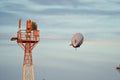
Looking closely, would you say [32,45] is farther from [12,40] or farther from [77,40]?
[77,40]

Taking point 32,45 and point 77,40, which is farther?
point 32,45

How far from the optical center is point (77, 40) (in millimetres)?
82875

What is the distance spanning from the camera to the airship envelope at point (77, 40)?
82.9 meters

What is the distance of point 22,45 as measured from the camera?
9244 centimetres

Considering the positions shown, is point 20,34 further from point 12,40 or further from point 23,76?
point 23,76

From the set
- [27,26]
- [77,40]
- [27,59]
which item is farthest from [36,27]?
[77,40]

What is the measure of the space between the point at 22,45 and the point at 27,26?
4.93 meters

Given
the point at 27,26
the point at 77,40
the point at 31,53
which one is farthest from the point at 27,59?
the point at 77,40

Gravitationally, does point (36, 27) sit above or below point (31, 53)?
above

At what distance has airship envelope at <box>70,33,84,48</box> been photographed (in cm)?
8288

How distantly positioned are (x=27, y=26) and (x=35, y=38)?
3.63 m

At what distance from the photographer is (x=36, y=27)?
92625 mm

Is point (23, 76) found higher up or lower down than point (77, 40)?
lower down

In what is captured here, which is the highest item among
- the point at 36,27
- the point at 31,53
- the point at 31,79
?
the point at 36,27
